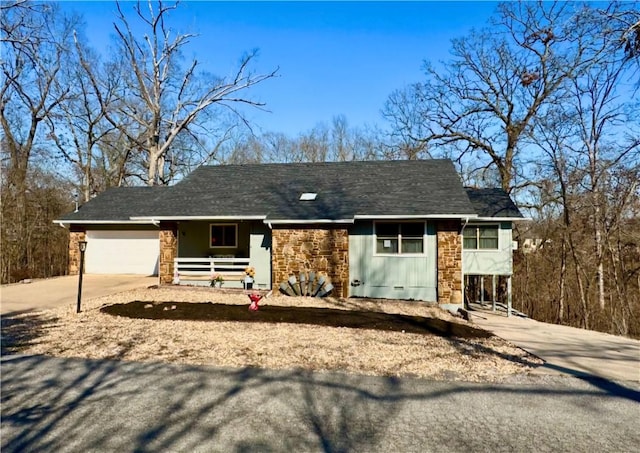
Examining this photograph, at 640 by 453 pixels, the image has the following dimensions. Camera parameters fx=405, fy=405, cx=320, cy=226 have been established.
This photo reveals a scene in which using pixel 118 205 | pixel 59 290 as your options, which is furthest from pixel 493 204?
pixel 118 205

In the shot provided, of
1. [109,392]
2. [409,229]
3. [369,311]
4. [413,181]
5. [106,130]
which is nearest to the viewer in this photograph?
[109,392]

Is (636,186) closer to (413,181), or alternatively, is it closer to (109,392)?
→ (413,181)

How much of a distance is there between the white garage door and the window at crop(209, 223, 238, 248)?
4.09m

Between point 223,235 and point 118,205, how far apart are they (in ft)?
21.6

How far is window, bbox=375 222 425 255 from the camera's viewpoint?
1168cm

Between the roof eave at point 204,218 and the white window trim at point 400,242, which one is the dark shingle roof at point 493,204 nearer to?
the white window trim at point 400,242

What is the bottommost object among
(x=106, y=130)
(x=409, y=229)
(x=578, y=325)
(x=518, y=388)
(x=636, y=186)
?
(x=578, y=325)

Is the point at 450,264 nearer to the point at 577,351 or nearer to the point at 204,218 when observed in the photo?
the point at 577,351

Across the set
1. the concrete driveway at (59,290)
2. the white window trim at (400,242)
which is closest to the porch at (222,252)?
the concrete driveway at (59,290)

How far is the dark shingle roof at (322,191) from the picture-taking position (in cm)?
1193

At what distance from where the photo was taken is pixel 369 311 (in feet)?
32.7

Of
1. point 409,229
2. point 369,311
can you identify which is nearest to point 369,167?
point 409,229

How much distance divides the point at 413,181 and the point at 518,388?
9.69 metres

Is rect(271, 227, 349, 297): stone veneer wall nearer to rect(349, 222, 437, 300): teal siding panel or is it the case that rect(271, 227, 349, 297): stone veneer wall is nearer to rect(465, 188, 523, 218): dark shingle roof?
rect(349, 222, 437, 300): teal siding panel
